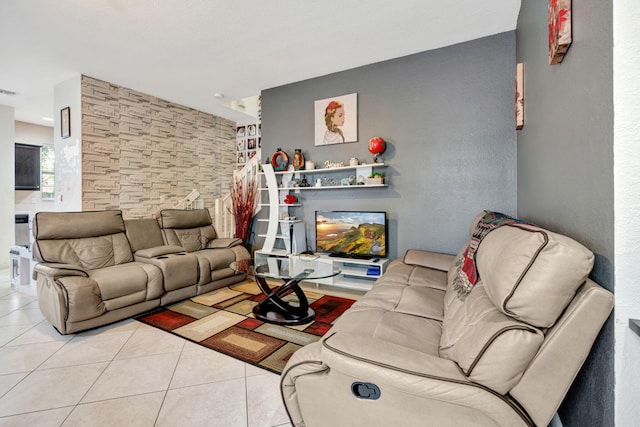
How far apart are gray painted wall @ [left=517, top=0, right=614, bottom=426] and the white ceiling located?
127cm

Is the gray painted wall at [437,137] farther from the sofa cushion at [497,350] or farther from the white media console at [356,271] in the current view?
the sofa cushion at [497,350]

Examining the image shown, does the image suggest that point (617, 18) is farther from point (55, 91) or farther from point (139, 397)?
point (55, 91)

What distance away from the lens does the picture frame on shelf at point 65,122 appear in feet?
12.7

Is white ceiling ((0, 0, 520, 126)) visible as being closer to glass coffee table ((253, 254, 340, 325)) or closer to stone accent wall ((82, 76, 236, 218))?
stone accent wall ((82, 76, 236, 218))

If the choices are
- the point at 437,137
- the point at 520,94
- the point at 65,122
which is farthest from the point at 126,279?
the point at 520,94

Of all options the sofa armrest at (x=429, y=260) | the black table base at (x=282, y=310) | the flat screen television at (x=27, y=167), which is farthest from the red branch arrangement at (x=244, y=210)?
the flat screen television at (x=27, y=167)

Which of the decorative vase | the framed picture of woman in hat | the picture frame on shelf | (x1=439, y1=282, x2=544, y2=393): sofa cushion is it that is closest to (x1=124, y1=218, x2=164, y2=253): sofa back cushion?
the picture frame on shelf

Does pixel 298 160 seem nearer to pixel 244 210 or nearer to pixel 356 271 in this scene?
pixel 244 210

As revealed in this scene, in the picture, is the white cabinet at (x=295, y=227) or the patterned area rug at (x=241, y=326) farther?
the white cabinet at (x=295, y=227)

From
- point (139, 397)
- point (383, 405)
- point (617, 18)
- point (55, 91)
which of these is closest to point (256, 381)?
point (139, 397)

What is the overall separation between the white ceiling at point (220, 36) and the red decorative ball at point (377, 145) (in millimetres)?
959

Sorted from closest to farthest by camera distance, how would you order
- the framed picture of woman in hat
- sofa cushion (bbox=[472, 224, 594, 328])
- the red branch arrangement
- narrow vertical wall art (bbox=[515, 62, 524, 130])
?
sofa cushion (bbox=[472, 224, 594, 328]) < narrow vertical wall art (bbox=[515, 62, 524, 130]) < the framed picture of woman in hat < the red branch arrangement

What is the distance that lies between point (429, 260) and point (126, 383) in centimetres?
254

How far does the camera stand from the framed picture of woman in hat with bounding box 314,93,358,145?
143 inches
